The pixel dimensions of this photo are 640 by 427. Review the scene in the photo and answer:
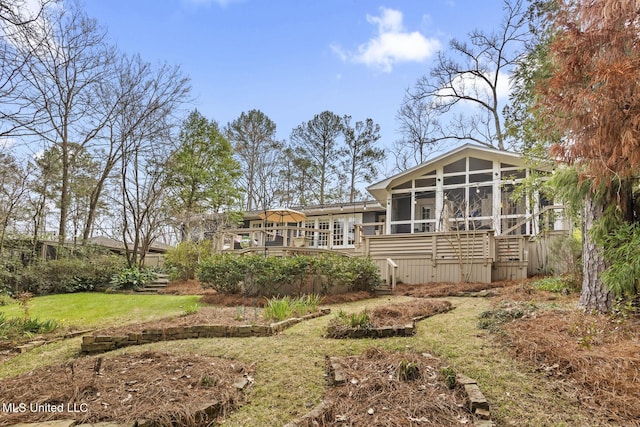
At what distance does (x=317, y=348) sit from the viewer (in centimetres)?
422

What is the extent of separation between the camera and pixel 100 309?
857 cm

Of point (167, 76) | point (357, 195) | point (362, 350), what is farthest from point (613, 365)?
point (357, 195)

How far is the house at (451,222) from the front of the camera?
34.4 feet

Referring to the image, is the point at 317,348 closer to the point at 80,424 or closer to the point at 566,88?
the point at 80,424

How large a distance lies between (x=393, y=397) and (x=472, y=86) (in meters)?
20.9

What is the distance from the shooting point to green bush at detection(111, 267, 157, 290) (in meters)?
12.5

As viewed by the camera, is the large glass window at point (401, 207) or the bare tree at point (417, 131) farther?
the bare tree at point (417, 131)


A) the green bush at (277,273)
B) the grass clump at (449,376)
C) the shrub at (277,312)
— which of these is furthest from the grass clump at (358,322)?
the green bush at (277,273)

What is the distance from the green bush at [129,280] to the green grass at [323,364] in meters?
7.64

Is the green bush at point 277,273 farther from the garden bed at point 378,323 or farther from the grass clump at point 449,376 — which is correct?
the grass clump at point 449,376

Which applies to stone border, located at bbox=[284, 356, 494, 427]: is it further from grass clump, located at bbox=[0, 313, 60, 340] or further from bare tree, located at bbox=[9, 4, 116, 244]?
bare tree, located at bbox=[9, 4, 116, 244]

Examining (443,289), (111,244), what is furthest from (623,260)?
(111,244)

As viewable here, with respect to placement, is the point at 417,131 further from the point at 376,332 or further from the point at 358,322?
the point at 376,332

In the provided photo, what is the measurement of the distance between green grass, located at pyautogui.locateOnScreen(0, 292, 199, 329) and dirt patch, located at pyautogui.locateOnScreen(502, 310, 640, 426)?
547cm
